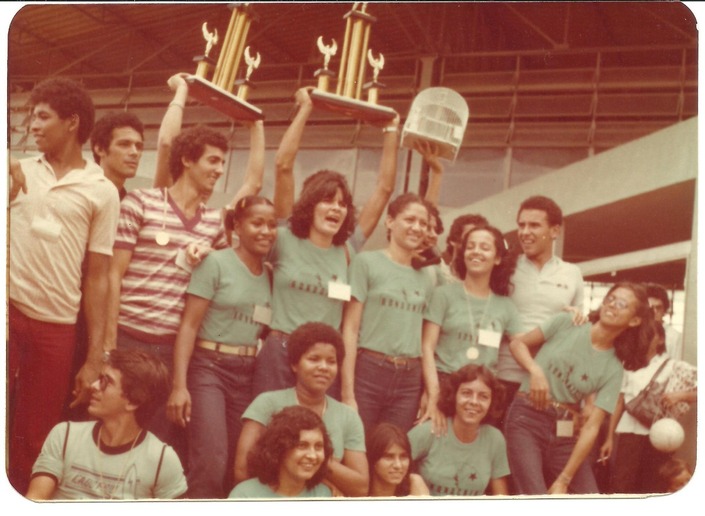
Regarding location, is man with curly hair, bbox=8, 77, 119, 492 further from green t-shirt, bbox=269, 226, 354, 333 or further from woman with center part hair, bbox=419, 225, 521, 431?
woman with center part hair, bbox=419, 225, 521, 431

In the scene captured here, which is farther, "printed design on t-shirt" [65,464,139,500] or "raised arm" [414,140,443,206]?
"raised arm" [414,140,443,206]

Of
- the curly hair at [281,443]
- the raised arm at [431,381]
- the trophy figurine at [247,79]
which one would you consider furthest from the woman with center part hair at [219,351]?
the raised arm at [431,381]

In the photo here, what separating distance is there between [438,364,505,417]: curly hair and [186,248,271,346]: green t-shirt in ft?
2.14

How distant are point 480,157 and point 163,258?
115cm

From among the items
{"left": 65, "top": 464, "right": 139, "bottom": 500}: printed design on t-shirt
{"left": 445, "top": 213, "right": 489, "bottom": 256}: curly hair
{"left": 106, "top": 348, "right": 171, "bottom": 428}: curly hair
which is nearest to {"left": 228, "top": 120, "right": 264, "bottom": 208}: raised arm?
{"left": 106, "top": 348, "right": 171, "bottom": 428}: curly hair

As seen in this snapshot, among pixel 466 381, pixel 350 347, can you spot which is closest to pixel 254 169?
pixel 350 347

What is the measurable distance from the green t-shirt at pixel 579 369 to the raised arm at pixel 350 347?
580mm

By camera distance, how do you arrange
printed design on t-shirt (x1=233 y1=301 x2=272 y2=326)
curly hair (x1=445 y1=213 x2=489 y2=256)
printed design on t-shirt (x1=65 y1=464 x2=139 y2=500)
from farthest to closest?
curly hair (x1=445 y1=213 x2=489 y2=256) < printed design on t-shirt (x1=233 y1=301 x2=272 y2=326) < printed design on t-shirt (x1=65 y1=464 x2=139 y2=500)

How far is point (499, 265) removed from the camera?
10.1 feet

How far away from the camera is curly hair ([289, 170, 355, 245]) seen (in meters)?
2.96

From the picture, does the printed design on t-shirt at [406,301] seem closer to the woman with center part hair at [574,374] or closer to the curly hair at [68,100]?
the woman with center part hair at [574,374]

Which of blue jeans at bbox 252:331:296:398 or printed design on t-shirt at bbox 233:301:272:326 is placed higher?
printed design on t-shirt at bbox 233:301:272:326

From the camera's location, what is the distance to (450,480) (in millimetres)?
2959

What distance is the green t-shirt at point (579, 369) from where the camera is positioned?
3064 mm
